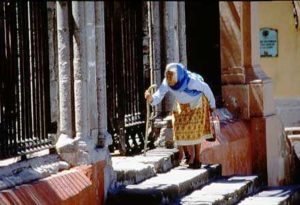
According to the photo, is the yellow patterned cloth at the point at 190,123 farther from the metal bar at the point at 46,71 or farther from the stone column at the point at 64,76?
the metal bar at the point at 46,71

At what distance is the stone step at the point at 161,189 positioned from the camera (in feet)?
23.2

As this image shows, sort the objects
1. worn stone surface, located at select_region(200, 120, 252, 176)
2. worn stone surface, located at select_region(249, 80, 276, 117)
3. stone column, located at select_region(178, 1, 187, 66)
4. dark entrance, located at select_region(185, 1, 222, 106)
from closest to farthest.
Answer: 1. stone column, located at select_region(178, 1, 187, 66)
2. worn stone surface, located at select_region(200, 120, 252, 176)
3. dark entrance, located at select_region(185, 1, 222, 106)
4. worn stone surface, located at select_region(249, 80, 276, 117)

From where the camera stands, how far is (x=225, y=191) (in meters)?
7.66

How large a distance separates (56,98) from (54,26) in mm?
711

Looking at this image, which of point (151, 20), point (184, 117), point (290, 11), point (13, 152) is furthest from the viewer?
point (290, 11)

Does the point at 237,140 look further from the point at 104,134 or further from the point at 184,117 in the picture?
the point at 104,134

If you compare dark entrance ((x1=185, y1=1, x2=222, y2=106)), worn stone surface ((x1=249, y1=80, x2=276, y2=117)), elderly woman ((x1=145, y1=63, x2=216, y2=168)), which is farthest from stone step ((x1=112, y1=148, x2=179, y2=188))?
worn stone surface ((x1=249, y1=80, x2=276, y2=117))

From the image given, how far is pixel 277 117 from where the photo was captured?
1170cm

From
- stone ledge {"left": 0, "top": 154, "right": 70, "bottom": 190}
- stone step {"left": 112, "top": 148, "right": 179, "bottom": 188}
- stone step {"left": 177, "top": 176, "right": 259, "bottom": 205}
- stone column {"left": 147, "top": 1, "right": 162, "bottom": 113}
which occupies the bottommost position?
stone step {"left": 177, "top": 176, "right": 259, "bottom": 205}

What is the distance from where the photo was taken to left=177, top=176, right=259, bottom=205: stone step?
283 inches

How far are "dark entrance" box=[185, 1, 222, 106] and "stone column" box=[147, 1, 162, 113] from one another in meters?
1.29

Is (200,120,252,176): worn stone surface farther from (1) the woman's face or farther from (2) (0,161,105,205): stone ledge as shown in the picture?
(2) (0,161,105,205): stone ledge

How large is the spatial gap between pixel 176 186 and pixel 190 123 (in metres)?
1.49

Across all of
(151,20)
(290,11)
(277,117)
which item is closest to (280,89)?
(290,11)
